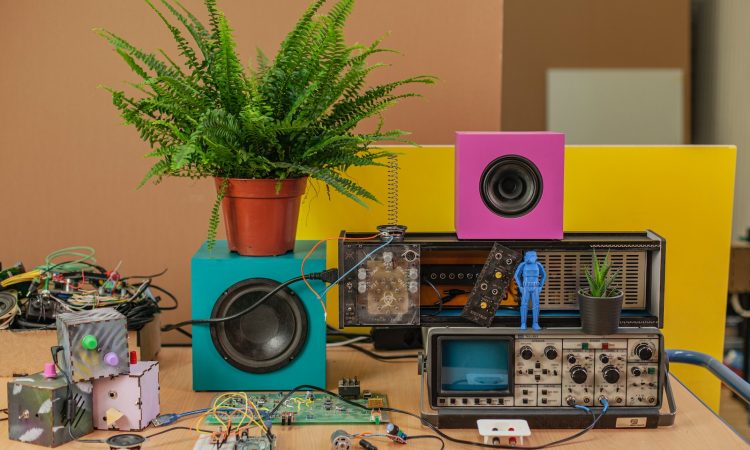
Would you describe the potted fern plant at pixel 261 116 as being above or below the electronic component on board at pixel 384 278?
above

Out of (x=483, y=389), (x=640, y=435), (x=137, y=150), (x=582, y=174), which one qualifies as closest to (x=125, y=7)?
(x=137, y=150)

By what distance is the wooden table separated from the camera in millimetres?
1468

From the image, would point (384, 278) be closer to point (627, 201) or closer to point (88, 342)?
point (88, 342)

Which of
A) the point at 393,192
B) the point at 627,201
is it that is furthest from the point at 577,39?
the point at 393,192

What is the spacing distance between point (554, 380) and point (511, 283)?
0.70 feet

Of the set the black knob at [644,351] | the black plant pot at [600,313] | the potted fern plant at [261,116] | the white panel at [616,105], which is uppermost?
the white panel at [616,105]

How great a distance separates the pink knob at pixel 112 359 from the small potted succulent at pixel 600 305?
34.0 inches

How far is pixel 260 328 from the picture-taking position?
1733 mm

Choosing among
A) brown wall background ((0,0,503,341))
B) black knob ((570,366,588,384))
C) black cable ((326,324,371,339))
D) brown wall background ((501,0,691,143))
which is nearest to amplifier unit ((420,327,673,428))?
black knob ((570,366,588,384))

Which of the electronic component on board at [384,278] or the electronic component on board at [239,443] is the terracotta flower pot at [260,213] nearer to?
the electronic component on board at [384,278]

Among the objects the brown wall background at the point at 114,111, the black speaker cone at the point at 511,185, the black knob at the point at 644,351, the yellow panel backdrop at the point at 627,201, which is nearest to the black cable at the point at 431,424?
the black knob at the point at 644,351

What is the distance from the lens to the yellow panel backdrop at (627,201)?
1.94m

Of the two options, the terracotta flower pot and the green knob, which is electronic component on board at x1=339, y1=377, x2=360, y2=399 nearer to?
the terracotta flower pot

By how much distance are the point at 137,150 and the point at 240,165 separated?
70 centimetres
